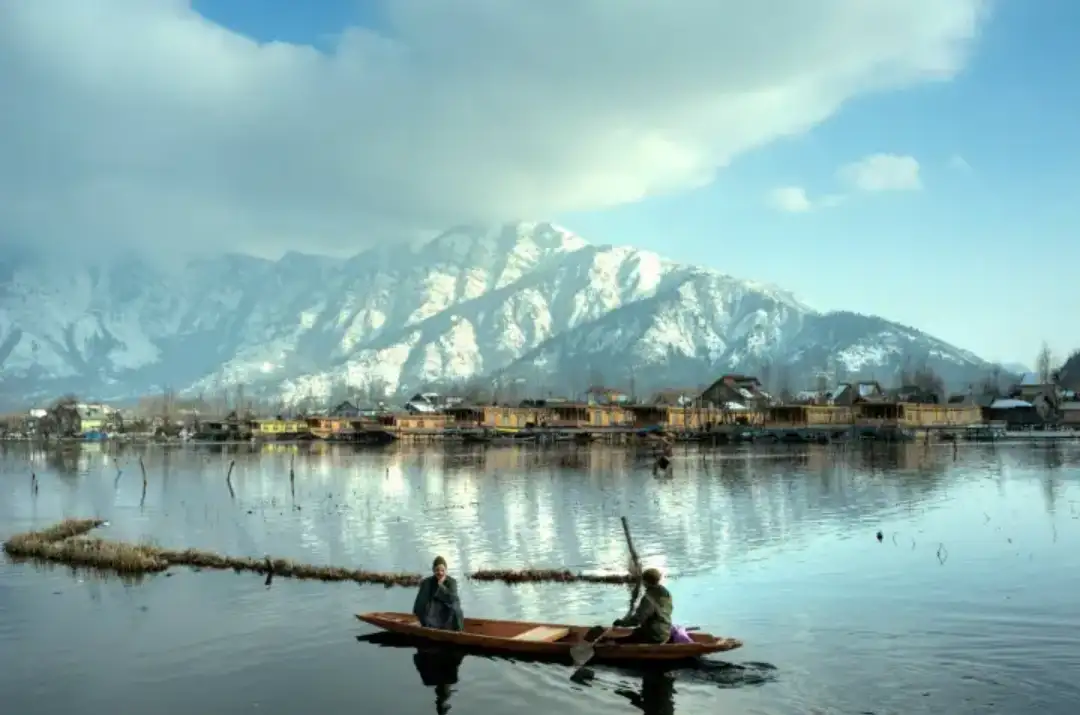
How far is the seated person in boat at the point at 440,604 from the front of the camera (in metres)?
23.0

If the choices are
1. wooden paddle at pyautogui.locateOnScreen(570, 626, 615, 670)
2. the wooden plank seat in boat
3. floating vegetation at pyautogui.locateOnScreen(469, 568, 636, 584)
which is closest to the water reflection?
the wooden plank seat in boat

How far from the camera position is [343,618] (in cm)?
2688

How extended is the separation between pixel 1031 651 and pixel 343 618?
18.3m

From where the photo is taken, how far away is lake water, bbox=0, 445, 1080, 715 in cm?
1964

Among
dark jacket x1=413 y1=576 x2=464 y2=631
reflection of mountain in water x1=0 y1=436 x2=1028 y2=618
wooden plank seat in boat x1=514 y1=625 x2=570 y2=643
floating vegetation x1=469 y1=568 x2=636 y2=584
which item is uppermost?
dark jacket x1=413 y1=576 x2=464 y2=631

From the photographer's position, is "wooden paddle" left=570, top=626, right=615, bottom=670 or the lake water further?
"wooden paddle" left=570, top=626, right=615, bottom=670

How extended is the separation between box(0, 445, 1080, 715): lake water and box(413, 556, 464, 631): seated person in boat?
1.04m

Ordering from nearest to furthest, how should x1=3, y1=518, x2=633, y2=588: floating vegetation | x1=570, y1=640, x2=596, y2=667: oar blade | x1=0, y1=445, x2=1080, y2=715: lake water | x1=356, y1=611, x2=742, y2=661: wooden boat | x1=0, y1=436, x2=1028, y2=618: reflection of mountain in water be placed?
x1=0, y1=445, x2=1080, y2=715: lake water < x1=356, y1=611, x2=742, y2=661: wooden boat < x1=570, y1=640, x2=596, y2=667: oar blade < x1=3, y1=518, x2=633, y2=588: floating vegetation < x1=0, y1=436, x2=1028, y2=618: reflection of mountain in water

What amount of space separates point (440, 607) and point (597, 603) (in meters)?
6.64

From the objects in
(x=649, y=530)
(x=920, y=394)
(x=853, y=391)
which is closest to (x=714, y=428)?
(x=853, y=391)

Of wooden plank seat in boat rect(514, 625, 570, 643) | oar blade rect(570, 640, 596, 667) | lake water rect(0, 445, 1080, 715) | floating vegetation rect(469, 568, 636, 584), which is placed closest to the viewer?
lake water rect(0, 445, 1080, 715)

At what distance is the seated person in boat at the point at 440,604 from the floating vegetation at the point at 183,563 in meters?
8.06

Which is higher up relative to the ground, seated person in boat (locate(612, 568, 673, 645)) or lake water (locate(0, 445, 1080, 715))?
seated person in boat (locate(612, 568, 673, 645))

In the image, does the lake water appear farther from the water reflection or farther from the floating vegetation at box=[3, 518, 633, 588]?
the floating vegetation at box=[3, 518, 633, 588]
